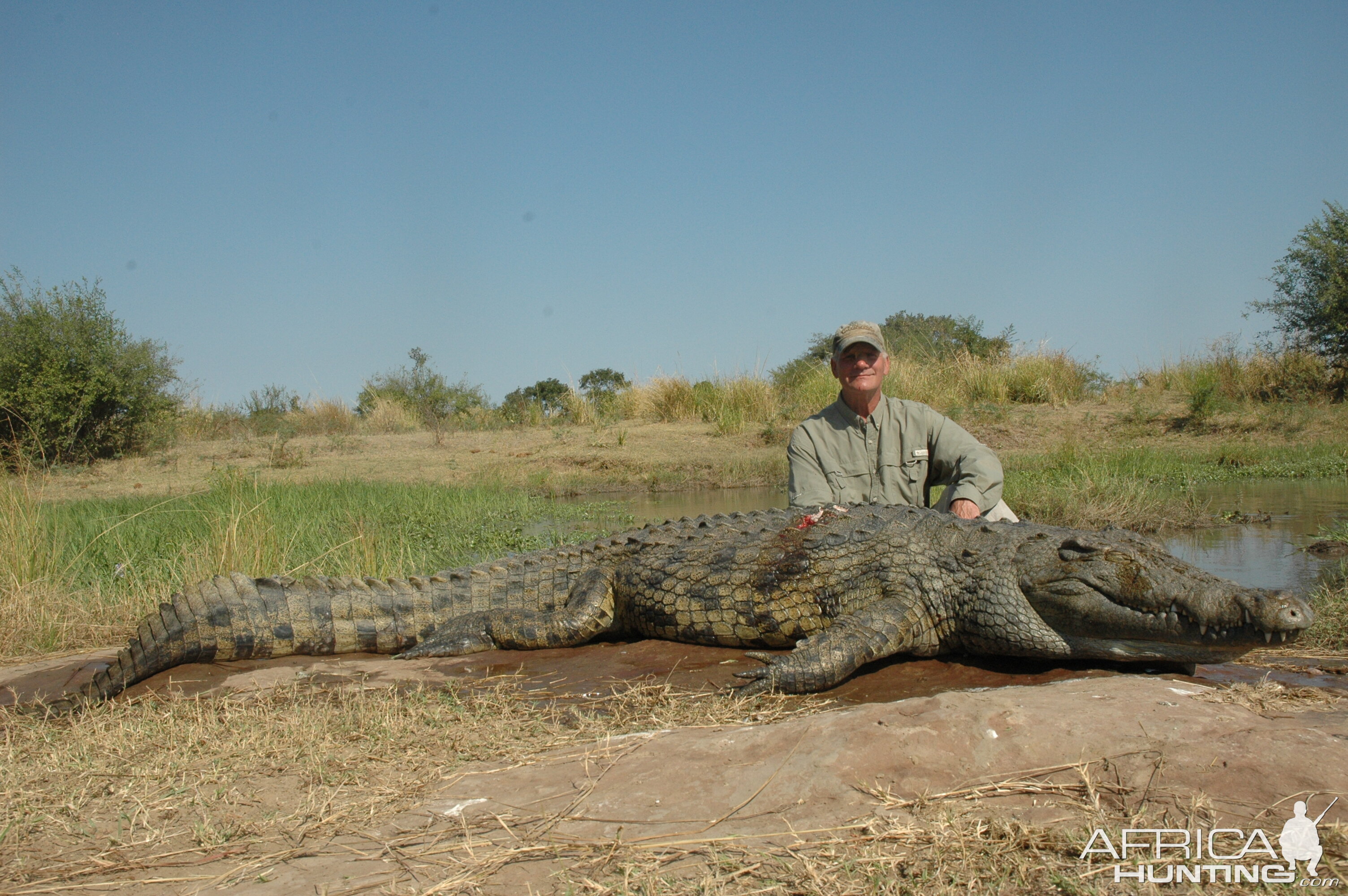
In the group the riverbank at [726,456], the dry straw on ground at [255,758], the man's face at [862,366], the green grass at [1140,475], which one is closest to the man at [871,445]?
the man's face at [862,366]

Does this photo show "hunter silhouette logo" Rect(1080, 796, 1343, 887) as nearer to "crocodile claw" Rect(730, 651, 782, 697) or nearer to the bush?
"crocodile claw" Rect(730, 651, 782, 697)

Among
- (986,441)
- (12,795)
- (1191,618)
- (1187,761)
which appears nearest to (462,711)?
(12,795)

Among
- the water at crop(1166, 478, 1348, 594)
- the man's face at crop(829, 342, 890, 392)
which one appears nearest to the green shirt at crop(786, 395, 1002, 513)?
the man's face at crop(829, 342, 890, 392)

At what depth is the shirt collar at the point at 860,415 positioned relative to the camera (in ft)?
18.1

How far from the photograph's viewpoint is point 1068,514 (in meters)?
7.99

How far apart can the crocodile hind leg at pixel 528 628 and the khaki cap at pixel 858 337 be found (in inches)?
83.5

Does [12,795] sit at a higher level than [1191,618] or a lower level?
lower

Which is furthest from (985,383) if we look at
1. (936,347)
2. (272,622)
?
(272,622)

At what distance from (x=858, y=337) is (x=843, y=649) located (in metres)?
2.30

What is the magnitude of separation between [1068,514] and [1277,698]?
5.39m

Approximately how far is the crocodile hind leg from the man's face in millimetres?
2044

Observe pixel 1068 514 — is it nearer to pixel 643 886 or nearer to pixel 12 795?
pixel 643 886

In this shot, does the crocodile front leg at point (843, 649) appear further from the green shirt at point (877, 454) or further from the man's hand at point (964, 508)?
the green shirt at point (877, 454)

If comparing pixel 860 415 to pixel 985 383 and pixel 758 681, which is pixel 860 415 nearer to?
pixel 758 681
